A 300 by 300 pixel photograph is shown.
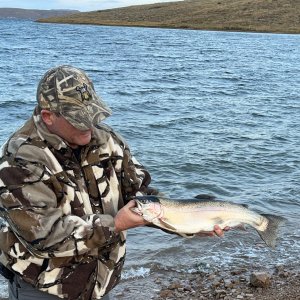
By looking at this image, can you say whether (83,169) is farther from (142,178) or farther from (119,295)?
(119,295)

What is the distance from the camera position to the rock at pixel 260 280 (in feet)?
24.6

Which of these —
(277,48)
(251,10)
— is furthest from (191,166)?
(251,10)

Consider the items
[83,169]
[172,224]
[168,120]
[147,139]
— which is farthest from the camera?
[168,120]

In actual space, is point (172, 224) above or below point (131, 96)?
above

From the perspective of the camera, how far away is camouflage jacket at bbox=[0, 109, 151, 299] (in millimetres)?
3529

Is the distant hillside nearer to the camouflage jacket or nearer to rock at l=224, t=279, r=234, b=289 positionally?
rock at l=224, t=279, r=234, b=289

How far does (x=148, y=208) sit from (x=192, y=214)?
21.8 inches

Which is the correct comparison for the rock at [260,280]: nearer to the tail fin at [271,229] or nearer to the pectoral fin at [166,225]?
the tail fin at [271,229]

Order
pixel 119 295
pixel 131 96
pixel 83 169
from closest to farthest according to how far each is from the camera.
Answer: pixel 83 169
pixel 119 295
pixel 131 96

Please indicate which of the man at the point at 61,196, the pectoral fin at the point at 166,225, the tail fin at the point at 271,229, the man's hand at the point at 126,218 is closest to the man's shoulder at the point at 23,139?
the man at the point at 61,196

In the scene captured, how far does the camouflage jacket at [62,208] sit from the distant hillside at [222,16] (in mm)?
99489

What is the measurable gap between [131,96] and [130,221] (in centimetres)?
2165

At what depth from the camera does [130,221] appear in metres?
3.77

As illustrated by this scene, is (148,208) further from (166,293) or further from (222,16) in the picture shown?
(222,16)
